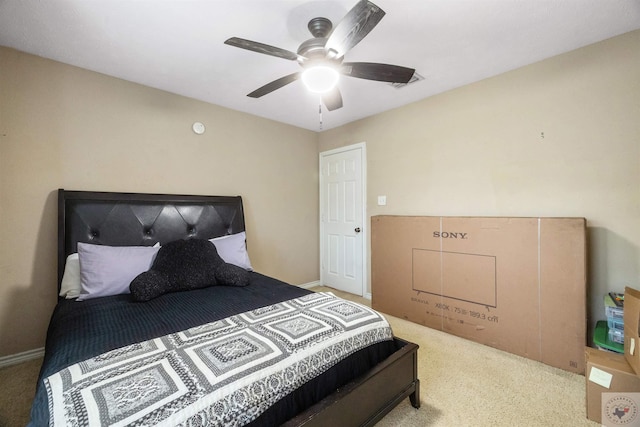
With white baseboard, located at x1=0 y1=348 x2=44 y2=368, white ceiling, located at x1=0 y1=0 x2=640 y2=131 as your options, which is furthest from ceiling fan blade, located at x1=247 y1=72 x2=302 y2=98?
white baseboard, located at x1=0 y1=348 x2=44 y2=368

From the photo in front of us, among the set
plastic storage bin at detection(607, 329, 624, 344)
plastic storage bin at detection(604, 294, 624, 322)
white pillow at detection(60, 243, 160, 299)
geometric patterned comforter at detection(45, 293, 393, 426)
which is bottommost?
plastic storage bin at detection(607, 329, 624, 344)

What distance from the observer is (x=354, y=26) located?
4.41ft

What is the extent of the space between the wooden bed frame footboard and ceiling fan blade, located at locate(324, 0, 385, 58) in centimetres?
171

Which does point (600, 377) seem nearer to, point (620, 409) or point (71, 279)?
point (620, 409)

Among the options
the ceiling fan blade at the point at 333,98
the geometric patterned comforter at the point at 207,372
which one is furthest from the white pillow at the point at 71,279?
the ceiling fan blade at the point at 333,98

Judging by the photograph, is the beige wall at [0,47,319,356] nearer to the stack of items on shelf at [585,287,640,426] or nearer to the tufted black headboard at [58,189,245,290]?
the tufted black headboard at [58,189,245,290]

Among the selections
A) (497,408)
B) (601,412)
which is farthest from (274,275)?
(601,412)

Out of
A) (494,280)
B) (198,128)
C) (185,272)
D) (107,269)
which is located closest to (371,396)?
(185,272)

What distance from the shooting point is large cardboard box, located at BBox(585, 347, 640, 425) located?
1463 mm

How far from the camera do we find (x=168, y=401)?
863mm

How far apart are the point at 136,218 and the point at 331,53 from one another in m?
2.15

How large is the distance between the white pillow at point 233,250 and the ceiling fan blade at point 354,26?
1839 millimetres

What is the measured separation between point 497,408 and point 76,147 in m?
3.62

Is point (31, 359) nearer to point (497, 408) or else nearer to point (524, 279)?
point (497, 408)
